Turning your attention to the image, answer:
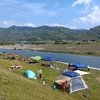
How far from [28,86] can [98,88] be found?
12268mm

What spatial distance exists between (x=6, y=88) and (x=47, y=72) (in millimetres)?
19586

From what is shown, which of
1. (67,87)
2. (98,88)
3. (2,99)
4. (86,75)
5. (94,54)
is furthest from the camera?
(94,54)

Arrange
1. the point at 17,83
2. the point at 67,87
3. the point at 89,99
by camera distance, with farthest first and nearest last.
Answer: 1. the point at 67,87
2. the point at 89,99
3. the point at 17,83

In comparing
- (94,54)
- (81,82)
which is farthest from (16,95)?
(94,54)

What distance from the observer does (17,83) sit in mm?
21406

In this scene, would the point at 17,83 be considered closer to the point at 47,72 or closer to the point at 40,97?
the point at 40,97

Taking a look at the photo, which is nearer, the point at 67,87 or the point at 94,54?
the point at 67,87

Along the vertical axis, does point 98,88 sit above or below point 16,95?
below

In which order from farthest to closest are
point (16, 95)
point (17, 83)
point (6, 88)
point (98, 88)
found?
point (98, 88) < point (17, 83) < point (6, 88) < point (16, 95)

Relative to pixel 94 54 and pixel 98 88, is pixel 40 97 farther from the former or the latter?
pixel 94 54

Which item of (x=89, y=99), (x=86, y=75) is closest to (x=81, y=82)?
(x=89, y=99)

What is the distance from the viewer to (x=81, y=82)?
89.5ft

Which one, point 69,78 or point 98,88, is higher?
point 69,78

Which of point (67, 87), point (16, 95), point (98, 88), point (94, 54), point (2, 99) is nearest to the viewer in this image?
point (2, 99)
